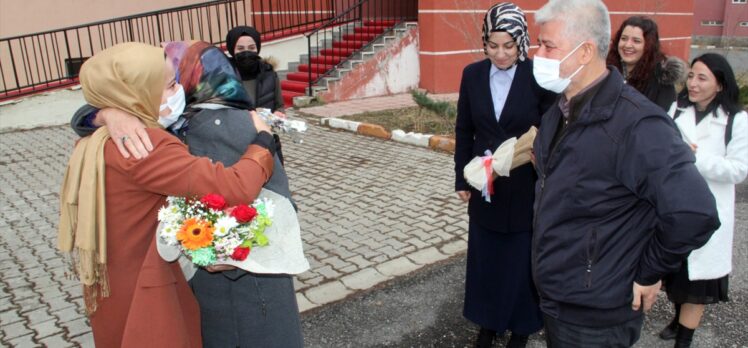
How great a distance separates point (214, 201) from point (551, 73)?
1.19 meters

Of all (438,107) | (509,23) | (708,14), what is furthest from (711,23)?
(509,23)

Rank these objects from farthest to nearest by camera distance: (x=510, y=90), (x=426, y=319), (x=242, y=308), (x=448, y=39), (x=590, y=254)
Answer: (x=448, y=39) < (x=426, y=319) < (x=510, y=90) < (x=242, y=308) < (x=590, y=254)

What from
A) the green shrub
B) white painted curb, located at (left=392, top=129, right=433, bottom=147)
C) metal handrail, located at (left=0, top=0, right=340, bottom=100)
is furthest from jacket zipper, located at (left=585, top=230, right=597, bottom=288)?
metal handrail, located at (left=0, top=0, right=340, bottom=100)

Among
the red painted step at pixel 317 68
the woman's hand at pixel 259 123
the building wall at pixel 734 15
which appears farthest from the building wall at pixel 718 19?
the woman's hand at pixel 259 123

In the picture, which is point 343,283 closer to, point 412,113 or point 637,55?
point 637,55

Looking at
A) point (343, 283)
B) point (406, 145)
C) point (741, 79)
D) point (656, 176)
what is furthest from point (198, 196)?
point (741, 79)

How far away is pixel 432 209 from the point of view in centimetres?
558

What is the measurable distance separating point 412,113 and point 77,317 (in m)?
7.38

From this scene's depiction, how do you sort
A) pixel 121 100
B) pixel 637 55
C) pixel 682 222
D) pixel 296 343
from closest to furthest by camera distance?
pixel 682 222 < pixel 121 100 < pixel 296 343 < pixel 637 55

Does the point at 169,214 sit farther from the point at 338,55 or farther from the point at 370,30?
the point at 370,30

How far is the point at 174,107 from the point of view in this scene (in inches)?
75.5

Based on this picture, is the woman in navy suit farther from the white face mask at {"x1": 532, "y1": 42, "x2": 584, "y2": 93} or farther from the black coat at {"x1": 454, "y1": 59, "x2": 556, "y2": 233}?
the white face mask at {"x1": 532, "y1": 42, "x2": 584, "y2": 93}

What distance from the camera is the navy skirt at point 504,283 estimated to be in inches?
121

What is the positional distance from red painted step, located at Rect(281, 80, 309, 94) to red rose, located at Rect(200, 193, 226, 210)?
10.2 meters
